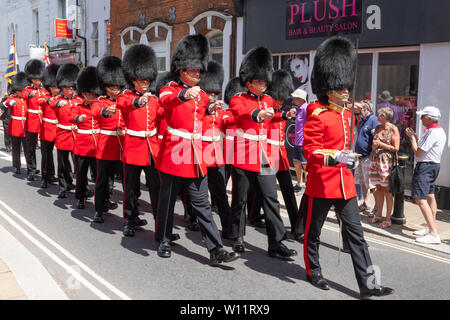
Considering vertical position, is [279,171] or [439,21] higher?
[439,21]

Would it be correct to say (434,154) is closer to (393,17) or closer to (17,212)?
(393,17)

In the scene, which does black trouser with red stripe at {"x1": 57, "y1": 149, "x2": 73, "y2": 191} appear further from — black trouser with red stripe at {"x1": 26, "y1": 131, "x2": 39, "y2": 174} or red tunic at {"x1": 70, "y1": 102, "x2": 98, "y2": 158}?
black trouser with red stripe at {"x1": 26, "y1": 131, "x2": 39, "y2": 174}

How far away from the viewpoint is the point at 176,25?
14.7 m

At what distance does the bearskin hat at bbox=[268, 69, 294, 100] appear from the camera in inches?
238

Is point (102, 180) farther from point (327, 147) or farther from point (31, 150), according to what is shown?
point (31, 150)

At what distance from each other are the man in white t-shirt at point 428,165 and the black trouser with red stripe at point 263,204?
1932mm

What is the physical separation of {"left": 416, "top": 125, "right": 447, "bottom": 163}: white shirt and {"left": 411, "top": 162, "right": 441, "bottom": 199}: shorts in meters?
0.07

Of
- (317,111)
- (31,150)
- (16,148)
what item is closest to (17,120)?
(16,148)

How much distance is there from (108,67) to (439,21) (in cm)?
518

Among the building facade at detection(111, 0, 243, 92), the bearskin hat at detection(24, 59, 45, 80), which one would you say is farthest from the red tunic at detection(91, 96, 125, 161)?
the building facade at detection(111, 0, 243, 92)

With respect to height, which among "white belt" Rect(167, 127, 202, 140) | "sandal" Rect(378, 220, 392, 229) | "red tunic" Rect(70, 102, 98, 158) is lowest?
"sandal" Rect(378, 220, 392, 229)

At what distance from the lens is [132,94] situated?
586 cm

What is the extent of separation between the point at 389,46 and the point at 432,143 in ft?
11.2
